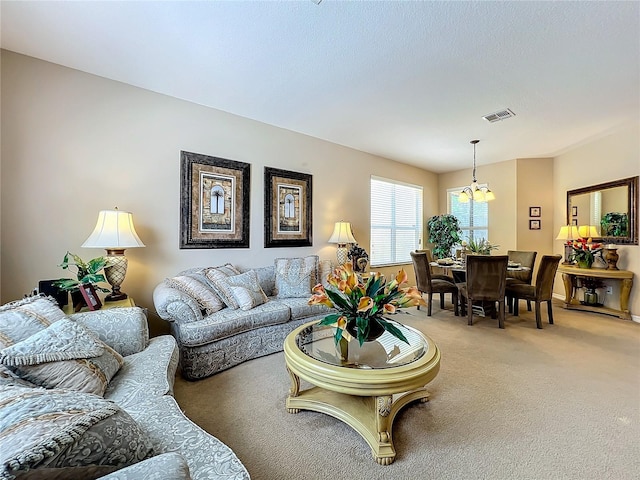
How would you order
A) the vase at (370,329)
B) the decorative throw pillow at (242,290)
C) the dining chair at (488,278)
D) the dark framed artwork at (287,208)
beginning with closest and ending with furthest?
the vase at (370,329) → the decorative throw pillow at (242,290) → the dining chair at (488,278) → the dark framed artwork at (287,208)

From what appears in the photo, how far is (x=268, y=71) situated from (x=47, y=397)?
2.74 meters

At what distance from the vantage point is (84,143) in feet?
8.93

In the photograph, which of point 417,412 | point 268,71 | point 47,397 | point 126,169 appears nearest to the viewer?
point 47,397

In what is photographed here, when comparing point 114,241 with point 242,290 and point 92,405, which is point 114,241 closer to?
point 242,290

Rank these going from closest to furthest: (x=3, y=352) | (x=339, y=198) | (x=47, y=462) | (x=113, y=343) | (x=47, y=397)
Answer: (x=47, y=462), (x=47, y=397), (x=3, y=352), (x=113, y=343), (x=339, y=198)

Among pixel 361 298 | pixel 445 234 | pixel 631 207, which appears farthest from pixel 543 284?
pixel 361 298

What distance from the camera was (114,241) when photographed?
2455 mm

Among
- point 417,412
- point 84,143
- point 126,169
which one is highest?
point 84,143

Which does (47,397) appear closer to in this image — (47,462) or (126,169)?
(47,462)

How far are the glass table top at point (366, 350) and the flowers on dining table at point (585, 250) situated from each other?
13.4 ft

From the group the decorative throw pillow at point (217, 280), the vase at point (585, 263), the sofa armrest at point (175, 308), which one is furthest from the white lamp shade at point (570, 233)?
the sofa armrest at point (175, 308)

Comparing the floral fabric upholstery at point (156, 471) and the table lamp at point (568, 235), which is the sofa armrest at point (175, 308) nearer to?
the floral fabric upholstery at point (156, 471)

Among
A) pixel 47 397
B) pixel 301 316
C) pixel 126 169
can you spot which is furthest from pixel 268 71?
pixel 47 397

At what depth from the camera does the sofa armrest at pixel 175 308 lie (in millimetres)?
2467
